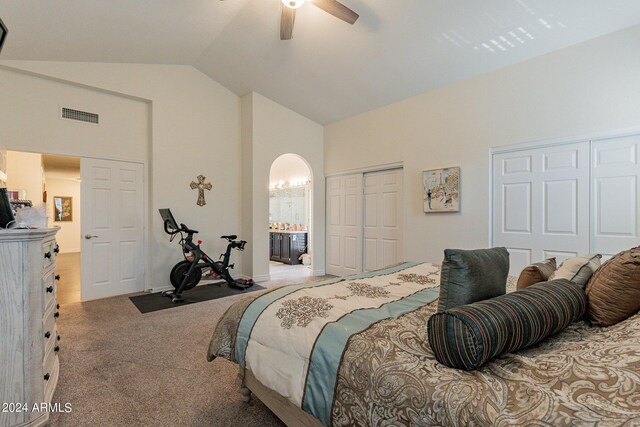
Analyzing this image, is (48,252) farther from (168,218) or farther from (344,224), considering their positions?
(344,224)

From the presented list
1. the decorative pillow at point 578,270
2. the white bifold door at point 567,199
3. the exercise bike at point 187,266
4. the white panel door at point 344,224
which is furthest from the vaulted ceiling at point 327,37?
the decorative pillow at point 578,270

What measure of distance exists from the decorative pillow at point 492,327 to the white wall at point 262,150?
4499mm

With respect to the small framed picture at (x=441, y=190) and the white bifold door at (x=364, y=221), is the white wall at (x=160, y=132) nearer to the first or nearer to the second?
the white bifold door at (x=364, y=221)

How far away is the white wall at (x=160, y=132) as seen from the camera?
12.7 feet

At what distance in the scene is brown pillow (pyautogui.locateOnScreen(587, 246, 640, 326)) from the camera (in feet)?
4.24

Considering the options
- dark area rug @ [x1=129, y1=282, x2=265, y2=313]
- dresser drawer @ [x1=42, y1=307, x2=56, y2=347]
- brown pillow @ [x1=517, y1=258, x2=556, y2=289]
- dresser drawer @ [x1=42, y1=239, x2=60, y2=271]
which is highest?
dresser drawer @ [x1=42, y1=239, x2=60, y2=271]

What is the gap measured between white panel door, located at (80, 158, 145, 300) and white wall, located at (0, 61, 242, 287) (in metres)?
0.19

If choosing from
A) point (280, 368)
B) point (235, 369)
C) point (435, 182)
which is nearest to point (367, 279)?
point (280, 368)

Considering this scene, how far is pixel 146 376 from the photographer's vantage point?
2.25 metres

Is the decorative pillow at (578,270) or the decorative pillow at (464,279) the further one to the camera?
the decorative pillow at (578,270)

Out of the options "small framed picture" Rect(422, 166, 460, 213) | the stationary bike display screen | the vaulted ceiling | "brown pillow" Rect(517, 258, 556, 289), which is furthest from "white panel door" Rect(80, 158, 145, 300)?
"brown pillow" Rect(517, 258, 556, 289)

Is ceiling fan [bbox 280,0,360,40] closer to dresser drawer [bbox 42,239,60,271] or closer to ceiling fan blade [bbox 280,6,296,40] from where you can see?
ceiling fan blade [bbox 280,6,296,40]

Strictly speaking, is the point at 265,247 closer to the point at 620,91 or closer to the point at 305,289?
the point at 305,289

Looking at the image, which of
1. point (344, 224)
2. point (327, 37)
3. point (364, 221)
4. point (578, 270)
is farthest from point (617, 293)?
point (344, 224)
